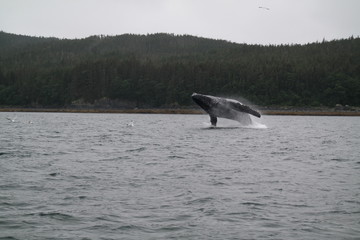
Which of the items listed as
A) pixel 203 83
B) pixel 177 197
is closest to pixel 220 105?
pixel 177 197

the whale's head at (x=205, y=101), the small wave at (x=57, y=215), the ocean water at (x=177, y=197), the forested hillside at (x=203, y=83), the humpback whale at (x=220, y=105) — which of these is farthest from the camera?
the forested hillside at (x=203, y=83)

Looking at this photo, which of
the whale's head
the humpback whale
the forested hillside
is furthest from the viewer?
the forested hillside

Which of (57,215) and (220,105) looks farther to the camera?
(220,105)


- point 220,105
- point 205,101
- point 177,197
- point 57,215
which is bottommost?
point 57,215

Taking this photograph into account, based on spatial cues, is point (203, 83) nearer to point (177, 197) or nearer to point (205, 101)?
point (205, 101)

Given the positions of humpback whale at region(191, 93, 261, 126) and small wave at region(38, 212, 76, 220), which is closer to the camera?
small wave at region(38, 212, 76, 220)

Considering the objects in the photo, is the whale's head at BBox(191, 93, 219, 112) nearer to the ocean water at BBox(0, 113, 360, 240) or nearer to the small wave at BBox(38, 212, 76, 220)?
the ocean water at BBox(0, 113, 360, 240)

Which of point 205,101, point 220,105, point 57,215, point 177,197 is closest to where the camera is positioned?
point 57,215

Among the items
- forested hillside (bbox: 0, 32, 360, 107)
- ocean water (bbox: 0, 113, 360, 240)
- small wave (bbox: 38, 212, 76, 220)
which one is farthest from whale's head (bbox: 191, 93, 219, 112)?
forested hillside (bbox: 0, 32, 360, 107)

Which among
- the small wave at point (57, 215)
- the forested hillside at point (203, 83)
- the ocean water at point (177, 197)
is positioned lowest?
the small wave at point (57, 215)

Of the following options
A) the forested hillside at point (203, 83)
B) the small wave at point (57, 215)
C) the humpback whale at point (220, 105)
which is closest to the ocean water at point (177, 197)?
the small wave at point (57, 215)

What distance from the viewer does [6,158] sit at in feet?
81.0

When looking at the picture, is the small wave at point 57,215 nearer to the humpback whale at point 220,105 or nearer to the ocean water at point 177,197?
the ocean water at point 177,197

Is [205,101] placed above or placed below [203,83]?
below
